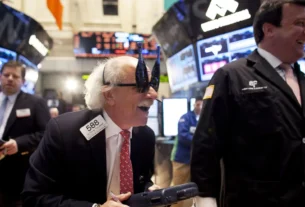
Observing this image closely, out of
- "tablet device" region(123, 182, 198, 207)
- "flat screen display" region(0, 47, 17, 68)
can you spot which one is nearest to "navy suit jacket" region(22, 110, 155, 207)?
"tablet device" region(123, 182, 198, 207)

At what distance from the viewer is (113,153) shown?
1.61m

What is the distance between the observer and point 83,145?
153 centimetres

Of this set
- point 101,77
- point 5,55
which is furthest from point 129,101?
point 5,55

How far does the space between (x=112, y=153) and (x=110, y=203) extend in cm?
32

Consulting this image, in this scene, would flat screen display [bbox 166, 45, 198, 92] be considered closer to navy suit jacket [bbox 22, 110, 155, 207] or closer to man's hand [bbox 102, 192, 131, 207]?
navy suit jacket [bbox 22, 110, 155, 207]

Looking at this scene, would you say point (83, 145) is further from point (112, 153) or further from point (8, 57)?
point (8, 57)

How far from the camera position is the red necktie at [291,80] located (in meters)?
1.80

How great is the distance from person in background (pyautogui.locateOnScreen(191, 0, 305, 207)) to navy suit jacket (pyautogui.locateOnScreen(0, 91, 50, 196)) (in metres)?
1.66

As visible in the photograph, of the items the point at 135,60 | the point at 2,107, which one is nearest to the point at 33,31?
the point at 2,107

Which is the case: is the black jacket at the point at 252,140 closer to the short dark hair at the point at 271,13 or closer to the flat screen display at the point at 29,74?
the short dark hair at the point at 271,13

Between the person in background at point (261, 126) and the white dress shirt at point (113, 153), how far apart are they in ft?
1.30

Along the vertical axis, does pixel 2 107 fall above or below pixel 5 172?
above

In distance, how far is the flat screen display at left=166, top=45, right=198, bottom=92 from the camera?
18.3 feet

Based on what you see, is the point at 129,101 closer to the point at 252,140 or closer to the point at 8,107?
the point at 252,140
